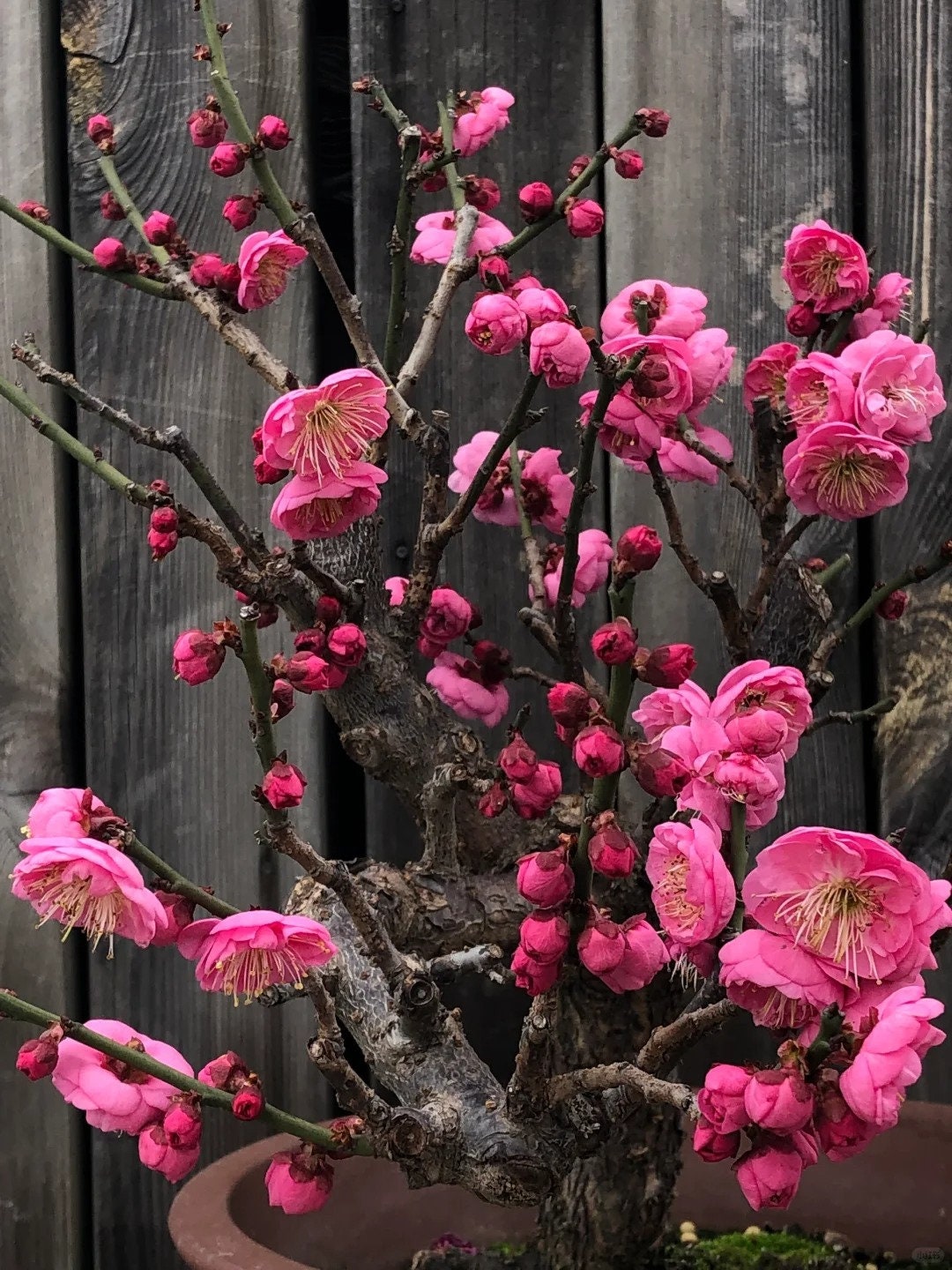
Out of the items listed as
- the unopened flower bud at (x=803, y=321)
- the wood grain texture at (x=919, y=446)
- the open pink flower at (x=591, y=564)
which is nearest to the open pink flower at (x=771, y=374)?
the unopened flower bud at (x=803, y=321)

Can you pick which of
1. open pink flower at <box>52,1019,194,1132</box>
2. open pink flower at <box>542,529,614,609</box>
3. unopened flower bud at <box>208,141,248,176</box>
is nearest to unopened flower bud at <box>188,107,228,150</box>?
unopened flower bud at <box>208,141,248,176</box>

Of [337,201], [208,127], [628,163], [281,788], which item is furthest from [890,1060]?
[337,201]

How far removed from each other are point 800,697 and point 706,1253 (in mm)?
614

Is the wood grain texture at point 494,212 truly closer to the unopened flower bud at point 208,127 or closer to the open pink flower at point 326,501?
the unopened flower bud at point 208,127

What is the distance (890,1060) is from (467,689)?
0.48m

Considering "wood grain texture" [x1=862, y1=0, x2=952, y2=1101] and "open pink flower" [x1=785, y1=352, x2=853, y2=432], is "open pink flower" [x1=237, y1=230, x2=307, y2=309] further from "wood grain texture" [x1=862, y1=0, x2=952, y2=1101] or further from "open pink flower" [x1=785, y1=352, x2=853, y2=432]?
"wood grain texture" [x1=862, y1=0, x2=952, y2=1101]

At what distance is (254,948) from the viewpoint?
65 centimetres

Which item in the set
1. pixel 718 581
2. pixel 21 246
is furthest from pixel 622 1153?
pixel 21 246

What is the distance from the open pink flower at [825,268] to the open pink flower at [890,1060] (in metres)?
0.49

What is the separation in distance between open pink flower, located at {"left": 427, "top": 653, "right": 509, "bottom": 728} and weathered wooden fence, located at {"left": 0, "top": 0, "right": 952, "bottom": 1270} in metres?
0.19

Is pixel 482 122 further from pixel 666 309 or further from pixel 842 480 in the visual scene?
pixel 842 480

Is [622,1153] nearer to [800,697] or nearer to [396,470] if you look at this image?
[800,697]

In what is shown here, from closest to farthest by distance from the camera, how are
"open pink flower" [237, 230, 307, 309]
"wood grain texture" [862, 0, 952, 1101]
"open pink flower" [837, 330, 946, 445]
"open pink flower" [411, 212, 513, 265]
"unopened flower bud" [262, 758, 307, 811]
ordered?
"unopened flower bud" [262, 758, 307, 811] < "open pink flower" [837, 330, 946, 445] < "open pink flower" [237, 230, 307, 309] < "open pink flower" [411, 212, 513, 265] < "wood grain texture" [862, 0, 952, 1101]

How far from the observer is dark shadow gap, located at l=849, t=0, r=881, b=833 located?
110 cm
